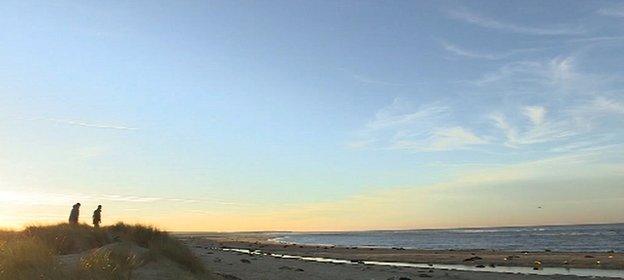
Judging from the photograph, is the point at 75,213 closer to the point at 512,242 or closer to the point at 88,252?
the point at 88,252

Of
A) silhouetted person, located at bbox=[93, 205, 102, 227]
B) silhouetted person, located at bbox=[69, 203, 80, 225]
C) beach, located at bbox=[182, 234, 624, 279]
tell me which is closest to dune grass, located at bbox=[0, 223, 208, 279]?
beach, located at bbox=[182, 234, 624, 279]

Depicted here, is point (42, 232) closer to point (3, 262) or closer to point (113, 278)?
point (3, 262)

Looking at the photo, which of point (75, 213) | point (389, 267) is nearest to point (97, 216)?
point (75, 213)

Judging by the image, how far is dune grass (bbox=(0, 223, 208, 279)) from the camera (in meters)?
10.8

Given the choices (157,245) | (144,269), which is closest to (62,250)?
(157,245)

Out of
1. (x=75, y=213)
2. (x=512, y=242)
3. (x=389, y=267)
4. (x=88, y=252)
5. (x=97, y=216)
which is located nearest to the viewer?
(x=88, y=252)

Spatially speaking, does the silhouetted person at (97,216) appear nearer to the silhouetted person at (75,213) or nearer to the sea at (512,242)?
the silhouetted person at (75,213)

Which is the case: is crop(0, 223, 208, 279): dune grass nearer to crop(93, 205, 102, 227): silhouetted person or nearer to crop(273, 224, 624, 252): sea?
crop(93, 205, 102, 227): silhouetted person

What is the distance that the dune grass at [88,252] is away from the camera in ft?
35.4

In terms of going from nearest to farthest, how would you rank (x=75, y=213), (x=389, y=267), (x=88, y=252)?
(x=88, y=252), (x=75, y=213), (x=389, y=267)

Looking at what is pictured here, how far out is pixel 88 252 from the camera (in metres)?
15.8

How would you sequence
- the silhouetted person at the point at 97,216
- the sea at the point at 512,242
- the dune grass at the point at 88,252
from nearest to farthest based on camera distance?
the dune grass at the point at 88,252
the silhouetted person at the point at 97,216
the sea at the point at 512,242

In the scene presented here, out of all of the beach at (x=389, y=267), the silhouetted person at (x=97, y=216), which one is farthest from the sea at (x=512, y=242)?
the silhouetted person at (x=97, y=216)

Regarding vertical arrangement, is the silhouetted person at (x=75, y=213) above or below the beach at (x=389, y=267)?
above
